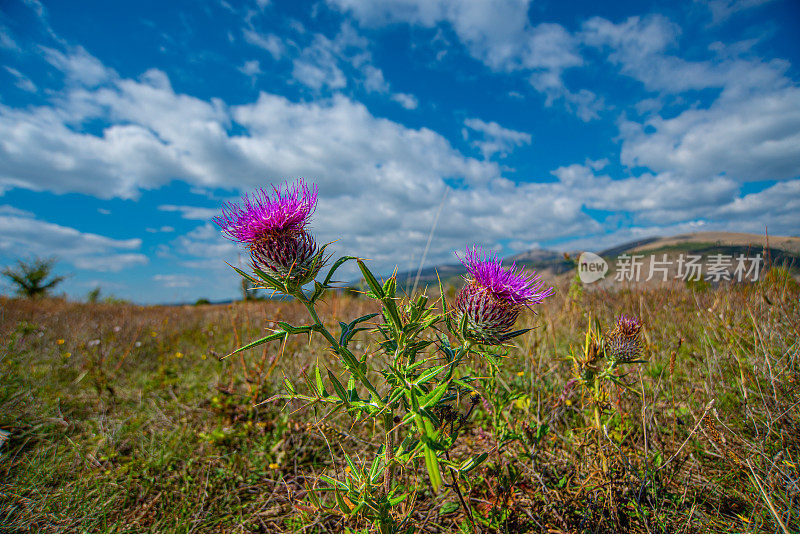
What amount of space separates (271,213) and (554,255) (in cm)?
832

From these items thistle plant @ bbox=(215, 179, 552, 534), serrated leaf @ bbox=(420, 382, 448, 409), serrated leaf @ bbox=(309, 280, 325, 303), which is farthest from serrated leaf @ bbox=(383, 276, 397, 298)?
serrated leaf @ bbox=(420, 382, 448, 409)

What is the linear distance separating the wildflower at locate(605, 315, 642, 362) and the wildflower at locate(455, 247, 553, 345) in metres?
0.93

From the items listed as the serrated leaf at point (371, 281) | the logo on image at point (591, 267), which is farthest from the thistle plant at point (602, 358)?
the logo on image at point (591, 267)

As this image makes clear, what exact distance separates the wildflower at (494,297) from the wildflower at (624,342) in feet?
3.07

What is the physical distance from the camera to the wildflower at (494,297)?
2.00 m

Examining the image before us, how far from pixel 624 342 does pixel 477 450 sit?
1.53m

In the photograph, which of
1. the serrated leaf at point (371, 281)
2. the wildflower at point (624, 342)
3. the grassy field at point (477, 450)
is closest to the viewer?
the serrated leaf at point (371, 281)

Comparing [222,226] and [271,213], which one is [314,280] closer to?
[271,213]

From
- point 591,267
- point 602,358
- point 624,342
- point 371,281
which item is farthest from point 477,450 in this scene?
point 591,267

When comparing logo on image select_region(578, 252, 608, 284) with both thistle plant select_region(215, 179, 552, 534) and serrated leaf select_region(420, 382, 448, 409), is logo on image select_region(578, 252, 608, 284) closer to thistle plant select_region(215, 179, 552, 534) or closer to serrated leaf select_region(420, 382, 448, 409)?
thistle plant select_region(215, 179, 552, 534)

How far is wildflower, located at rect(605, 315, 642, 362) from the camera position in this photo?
8.54 feet

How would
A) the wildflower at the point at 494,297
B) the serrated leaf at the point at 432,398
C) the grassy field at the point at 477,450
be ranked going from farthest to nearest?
the grassy field at the point at 477,450 < the wildflower at the point at 494,297 < the serrated leaf at the point at 432,398

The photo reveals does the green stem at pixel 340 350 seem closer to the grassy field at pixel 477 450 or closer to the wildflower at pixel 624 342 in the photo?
the grassy field at pixel 477 450

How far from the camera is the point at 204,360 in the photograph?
6.51 m
